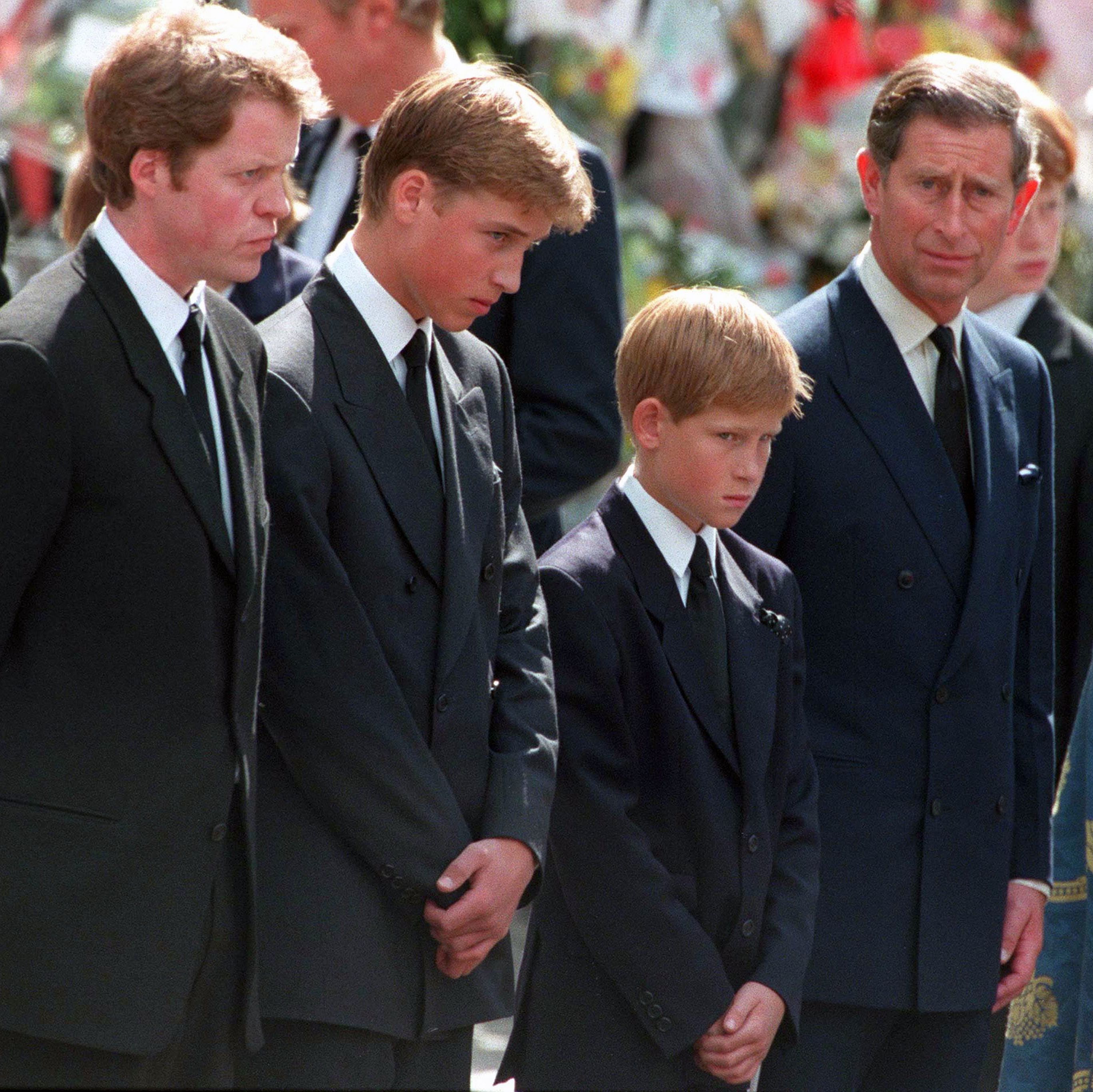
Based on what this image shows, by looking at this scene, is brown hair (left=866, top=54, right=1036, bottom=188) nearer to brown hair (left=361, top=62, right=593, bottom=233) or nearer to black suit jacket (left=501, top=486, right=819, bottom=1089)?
brown hair (left=361, top=62, right=593, bottom=233)

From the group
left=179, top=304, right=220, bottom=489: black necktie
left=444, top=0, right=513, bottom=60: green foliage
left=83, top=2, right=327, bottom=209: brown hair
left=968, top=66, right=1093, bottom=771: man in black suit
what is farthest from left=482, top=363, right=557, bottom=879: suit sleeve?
left=444, top=0, right=513, bottom=60: green foliage

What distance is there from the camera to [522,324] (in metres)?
3.19

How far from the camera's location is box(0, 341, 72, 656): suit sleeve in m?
1.94

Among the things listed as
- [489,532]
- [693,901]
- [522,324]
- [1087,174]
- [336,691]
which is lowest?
[693,901]

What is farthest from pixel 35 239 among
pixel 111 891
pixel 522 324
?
pixel 111 891

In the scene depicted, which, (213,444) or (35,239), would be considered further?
(35,239)

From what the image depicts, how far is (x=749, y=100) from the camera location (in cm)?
715

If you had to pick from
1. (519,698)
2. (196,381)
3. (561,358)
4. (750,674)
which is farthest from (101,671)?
(561,358)

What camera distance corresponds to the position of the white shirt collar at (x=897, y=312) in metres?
2.90

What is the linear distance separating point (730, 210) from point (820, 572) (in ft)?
14.4

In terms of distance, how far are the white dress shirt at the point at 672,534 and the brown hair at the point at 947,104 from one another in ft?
2.45

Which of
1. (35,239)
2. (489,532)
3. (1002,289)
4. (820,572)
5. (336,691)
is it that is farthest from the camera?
(35,239)

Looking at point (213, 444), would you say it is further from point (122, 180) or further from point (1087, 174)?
point (1087, 174)

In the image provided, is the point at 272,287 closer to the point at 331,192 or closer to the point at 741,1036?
the point at 331,192
